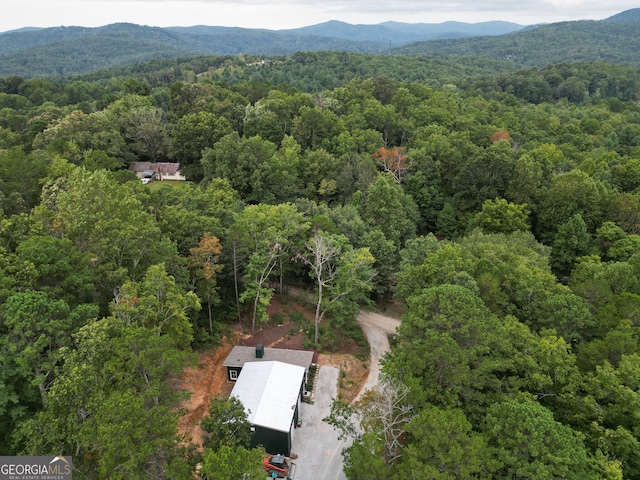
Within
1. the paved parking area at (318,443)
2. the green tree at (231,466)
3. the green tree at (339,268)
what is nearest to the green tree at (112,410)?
the green tree at (231,466)

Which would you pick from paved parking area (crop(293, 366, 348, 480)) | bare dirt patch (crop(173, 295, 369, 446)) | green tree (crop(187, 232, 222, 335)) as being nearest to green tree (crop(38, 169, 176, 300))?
green tree (crop(187, 232, 222, 335))

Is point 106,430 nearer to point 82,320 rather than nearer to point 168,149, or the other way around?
point 82,320

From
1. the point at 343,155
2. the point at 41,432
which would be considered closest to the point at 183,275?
the point at 41,432

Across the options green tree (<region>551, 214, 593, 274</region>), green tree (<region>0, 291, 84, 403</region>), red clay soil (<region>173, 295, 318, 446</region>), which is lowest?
red clay soil (<region>173, 295, 318, 446</region>)

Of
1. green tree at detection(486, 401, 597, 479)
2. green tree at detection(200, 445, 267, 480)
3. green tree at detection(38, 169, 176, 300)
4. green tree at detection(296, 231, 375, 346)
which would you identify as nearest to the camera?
green tree at detection(200, 445, 267, 480)

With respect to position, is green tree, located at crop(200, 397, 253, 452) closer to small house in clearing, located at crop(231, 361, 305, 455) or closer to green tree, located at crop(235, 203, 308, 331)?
small house in clearing, located at crop(231, 361, 305, 455)

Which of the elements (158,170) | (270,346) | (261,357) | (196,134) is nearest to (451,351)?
(261,357)
